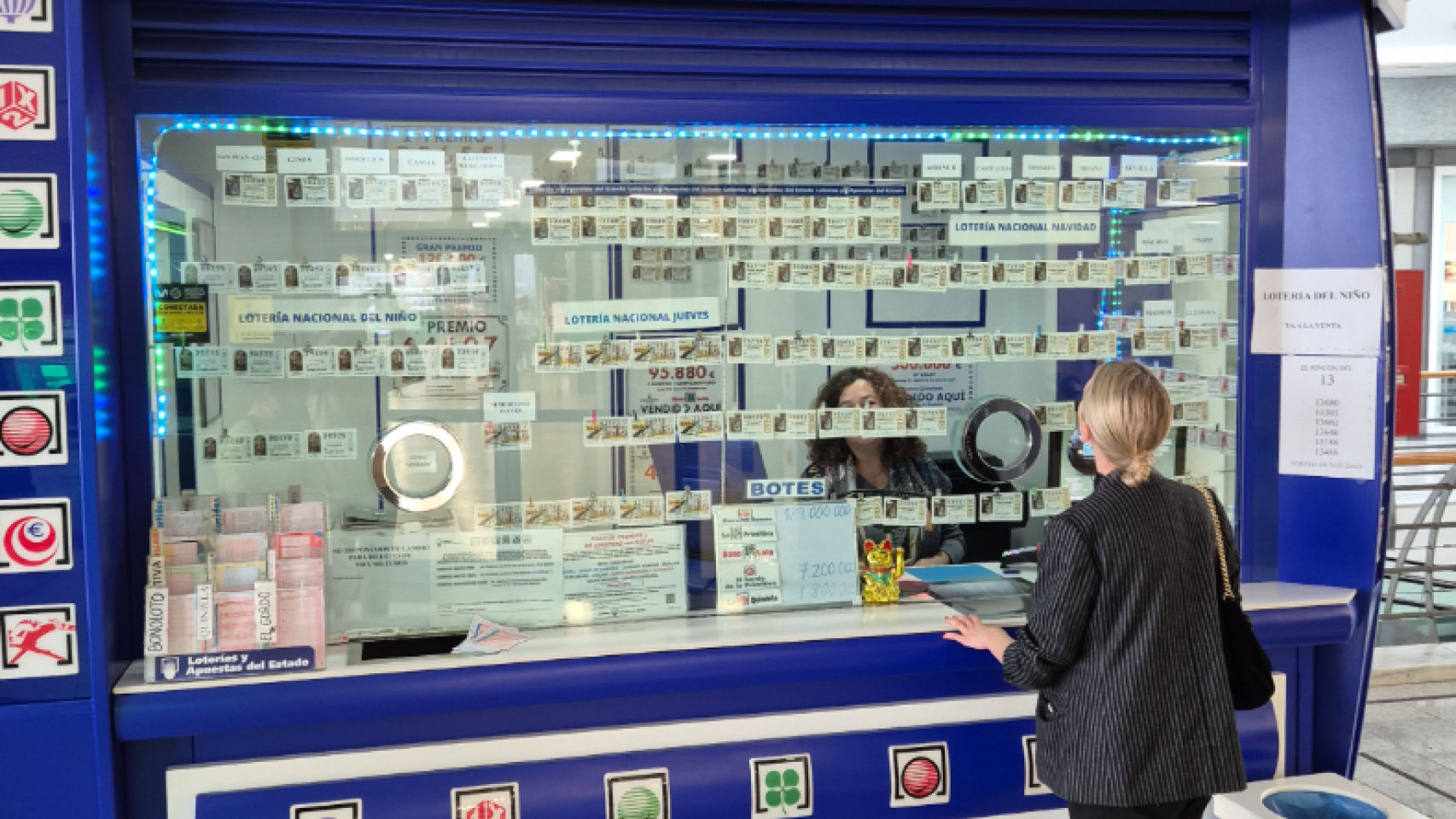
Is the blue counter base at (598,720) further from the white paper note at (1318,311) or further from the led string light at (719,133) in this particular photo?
the led string light at (719,133)

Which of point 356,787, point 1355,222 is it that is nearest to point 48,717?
point 356,787

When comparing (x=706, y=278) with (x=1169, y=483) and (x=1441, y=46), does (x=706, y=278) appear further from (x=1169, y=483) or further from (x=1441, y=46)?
(x=1441, y=46)

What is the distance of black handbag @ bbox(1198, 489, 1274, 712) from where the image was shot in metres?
2.26

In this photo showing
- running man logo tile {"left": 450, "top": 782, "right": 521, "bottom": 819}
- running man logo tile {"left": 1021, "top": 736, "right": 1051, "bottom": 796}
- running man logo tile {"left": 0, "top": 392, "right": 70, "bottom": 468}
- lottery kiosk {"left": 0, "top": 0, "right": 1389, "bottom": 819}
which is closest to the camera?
running man logo tile {"left": 0, "top": 392, "right": 70, "bottom": 468}

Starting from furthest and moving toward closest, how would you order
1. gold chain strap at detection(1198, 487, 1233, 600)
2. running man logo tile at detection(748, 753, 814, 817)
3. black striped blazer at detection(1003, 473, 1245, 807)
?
running man logo tile at detection(748, 753, 814, 817) < gold chain strap at detection(1198, 487, 1233, 600) < black striped blazer at detection(1003, 473, 1245, 807)

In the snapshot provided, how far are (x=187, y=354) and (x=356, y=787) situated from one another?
1047 mm

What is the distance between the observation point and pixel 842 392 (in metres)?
3.12

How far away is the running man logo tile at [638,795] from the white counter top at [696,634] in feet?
0.94

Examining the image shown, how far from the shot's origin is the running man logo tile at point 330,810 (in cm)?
258

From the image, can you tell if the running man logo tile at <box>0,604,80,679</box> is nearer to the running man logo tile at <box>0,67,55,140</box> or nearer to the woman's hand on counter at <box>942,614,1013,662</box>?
the running man logo tile at <box>0,67,55,140</box>

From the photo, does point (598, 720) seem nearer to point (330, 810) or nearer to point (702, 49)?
point (330, 810)

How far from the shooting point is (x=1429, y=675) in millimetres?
5098

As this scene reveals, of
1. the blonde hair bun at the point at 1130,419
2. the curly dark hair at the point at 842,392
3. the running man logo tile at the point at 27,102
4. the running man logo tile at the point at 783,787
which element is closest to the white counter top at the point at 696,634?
the running man logo tile at the point at 783,787

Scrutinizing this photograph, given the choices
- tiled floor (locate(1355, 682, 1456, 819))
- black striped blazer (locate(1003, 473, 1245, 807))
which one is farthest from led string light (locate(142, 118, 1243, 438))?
tiled floor (locate(1355, 682, 1456, 819))
